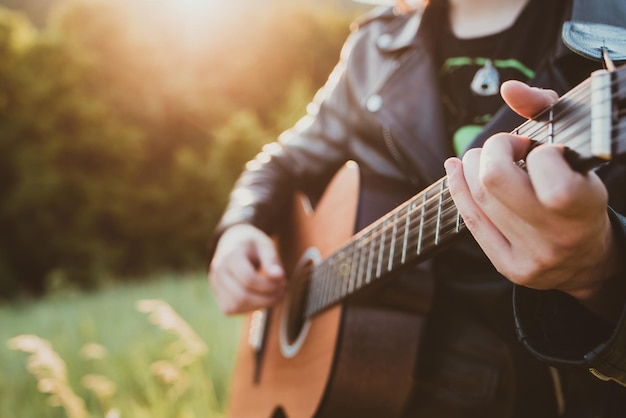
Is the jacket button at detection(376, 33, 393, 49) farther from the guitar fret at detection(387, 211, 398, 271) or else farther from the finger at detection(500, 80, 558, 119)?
the finger at detection(500, 80, 558, 119)

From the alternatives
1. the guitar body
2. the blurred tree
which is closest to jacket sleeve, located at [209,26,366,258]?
the guitar body

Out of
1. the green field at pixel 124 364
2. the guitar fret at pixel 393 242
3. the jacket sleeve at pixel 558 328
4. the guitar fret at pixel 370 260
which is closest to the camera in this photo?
the jacket sleeve at pixel 558 328

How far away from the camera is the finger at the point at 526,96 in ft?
2.61

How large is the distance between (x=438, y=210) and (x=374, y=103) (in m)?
0.74

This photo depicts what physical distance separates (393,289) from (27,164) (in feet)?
38.2

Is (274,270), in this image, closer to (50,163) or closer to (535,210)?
(535,210)

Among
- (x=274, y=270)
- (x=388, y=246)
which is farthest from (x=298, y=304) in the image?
(x=388, y=246)

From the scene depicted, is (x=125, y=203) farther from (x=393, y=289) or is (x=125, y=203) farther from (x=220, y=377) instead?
(x=393, y=289)

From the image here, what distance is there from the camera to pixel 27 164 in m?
11.5

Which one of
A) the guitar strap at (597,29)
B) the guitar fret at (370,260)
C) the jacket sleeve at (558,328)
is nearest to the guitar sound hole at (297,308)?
the guitar fret at (370,260)

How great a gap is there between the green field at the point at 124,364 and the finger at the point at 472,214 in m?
1.41

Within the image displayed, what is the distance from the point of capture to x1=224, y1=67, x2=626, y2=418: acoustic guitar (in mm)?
705

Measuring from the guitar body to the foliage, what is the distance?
8314 mm

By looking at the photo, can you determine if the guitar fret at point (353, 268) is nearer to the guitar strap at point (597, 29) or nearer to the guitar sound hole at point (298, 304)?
the guitar sound hole at point (298, 304)
